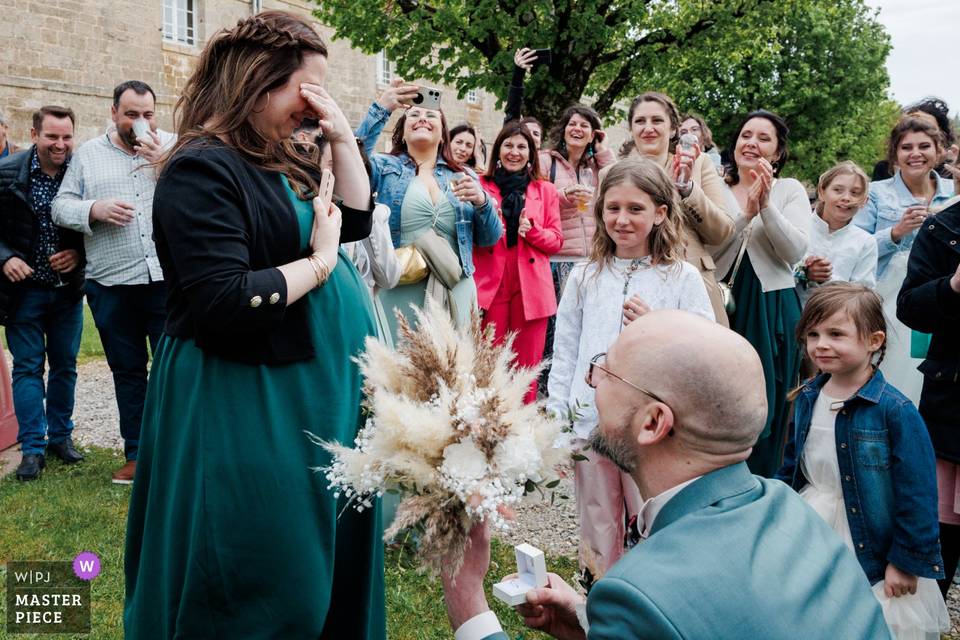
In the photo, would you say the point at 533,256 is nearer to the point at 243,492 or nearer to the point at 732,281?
the point at 732,281

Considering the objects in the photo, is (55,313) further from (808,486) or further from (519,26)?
(519,26)

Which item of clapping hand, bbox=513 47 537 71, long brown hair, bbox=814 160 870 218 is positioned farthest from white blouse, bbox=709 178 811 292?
clapping hand, bbox=513 47 537 71

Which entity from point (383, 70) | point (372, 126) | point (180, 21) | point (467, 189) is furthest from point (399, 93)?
point (383, 70)

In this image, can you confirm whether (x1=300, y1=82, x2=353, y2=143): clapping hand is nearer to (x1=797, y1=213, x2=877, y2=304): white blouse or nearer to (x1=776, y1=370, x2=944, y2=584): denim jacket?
(x1=776, y1=370, x2=944, y2=584): denim jacket

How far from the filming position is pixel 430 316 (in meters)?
1.79

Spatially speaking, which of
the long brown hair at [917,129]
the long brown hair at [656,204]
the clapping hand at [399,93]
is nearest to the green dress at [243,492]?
the clapping hand at [399,93]

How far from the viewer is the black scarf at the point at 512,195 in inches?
239

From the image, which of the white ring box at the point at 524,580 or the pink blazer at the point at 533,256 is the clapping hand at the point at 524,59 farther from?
the white ring box at the point at 524,580

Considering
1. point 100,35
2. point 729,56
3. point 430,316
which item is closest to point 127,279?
point 430,316

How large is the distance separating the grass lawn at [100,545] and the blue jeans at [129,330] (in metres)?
0.46

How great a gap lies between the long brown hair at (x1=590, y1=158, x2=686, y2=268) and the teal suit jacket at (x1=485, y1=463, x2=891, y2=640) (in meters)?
2.19

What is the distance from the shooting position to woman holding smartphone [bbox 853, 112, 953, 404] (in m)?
5.04

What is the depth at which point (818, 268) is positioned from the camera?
5.09m

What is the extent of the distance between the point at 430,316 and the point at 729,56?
16965 millimetres
